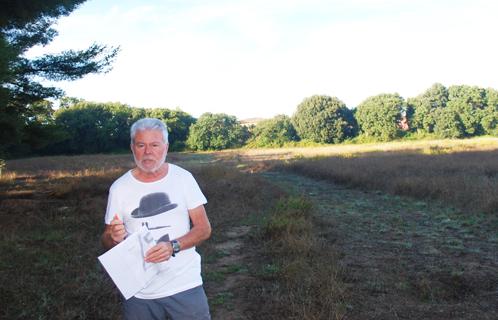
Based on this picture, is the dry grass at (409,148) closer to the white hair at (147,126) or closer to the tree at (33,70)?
the tree at (33,70)

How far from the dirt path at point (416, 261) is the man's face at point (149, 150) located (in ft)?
8.27

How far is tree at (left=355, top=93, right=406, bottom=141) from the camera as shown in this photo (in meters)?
54.1

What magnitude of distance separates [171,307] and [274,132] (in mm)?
61494

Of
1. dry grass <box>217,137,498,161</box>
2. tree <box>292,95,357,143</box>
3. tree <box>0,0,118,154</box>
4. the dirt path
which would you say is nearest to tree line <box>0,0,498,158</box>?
tree <box>292,95,357,143</box>

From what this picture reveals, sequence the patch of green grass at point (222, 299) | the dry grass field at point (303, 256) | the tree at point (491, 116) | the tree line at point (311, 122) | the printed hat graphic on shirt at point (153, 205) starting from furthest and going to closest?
the tree at point (491, 116) → the tree line at point (311, 122) → the patch of green grass at point (222, 299) → the dry grass field at point (303, 256) → the printed hat graphic on shirt at point (153, 205)

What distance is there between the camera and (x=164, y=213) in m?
1.90

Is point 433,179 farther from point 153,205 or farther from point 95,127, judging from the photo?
point 95,127

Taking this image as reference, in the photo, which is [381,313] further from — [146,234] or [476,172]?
[476,172]

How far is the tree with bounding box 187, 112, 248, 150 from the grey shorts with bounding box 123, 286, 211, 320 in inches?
2198

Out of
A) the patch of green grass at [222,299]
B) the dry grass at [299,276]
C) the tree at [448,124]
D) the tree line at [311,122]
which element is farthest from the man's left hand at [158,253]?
the tree at [448,124]

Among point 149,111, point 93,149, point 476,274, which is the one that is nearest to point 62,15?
point 476,274

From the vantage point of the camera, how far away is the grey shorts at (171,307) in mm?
1910

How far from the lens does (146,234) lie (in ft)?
6.12

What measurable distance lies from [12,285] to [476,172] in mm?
13381
